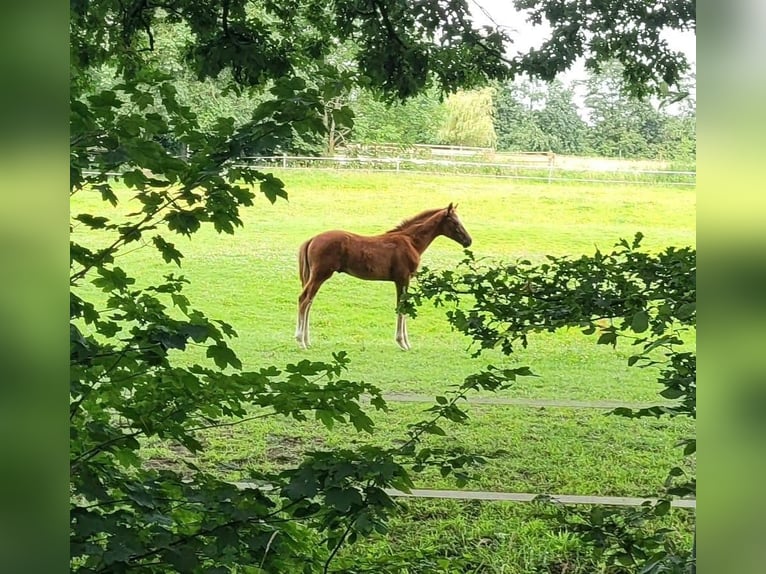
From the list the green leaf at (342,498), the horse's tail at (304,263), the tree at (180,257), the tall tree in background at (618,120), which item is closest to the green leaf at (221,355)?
the tree at (180,257)

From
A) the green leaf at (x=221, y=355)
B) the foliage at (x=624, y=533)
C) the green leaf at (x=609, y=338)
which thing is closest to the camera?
the green leaf at (x=221, y=355)

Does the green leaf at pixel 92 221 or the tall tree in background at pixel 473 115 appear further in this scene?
the tall tree in background at pixel 473 115

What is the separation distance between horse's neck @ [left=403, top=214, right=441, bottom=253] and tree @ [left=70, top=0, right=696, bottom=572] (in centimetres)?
21

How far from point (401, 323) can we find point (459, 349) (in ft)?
0.36

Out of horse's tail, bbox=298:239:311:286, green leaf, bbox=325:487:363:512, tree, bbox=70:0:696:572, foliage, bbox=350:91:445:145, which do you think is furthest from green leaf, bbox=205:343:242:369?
foliage, bbox=350:91:445:145

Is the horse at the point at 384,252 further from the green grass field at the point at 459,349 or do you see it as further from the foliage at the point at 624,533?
the foliage at the point at 624,533

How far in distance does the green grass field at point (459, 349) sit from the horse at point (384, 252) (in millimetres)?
14

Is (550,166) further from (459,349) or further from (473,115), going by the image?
(459,349)

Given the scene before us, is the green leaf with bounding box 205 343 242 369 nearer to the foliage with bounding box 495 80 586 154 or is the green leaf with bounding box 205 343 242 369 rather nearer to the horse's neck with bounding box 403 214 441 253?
the horse's neck with bounding box 403 214 441 253

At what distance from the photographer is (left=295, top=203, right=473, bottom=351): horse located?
1.21 meters

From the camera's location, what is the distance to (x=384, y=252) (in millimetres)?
1223

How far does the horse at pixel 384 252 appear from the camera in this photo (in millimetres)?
1212

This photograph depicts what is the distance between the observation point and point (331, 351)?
125 cm
